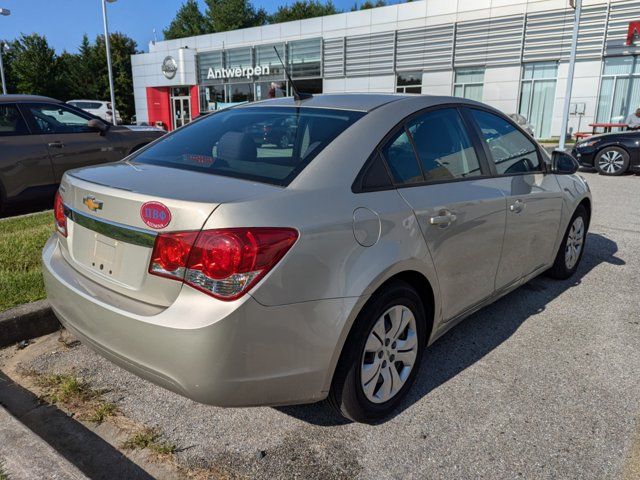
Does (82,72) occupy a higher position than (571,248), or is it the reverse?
(82,72)

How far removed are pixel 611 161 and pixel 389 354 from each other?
39.8ft

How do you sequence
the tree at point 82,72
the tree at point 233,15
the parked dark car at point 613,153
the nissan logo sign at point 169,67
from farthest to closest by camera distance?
1. the tree at point 233,15
2. the tree at point 82,72
3. the nissan logo sign at point 169,67
4. the parked dark car at point 613,153

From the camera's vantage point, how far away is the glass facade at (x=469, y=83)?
25.0m

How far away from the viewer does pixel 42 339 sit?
344cm

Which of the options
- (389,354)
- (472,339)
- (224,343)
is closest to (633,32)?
(472,339)

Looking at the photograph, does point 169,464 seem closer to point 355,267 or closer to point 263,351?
point 263,351

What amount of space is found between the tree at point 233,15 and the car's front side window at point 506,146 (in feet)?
233

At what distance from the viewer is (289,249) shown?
2018mm

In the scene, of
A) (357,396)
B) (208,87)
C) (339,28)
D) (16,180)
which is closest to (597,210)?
(357,396)

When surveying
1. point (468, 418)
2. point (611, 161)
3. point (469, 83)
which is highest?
point (469, 83)

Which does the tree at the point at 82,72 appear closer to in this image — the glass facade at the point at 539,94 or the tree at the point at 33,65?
the tree at the point at 33,65

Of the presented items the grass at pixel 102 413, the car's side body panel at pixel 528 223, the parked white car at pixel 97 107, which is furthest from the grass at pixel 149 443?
the parked white car at pixel 97 107

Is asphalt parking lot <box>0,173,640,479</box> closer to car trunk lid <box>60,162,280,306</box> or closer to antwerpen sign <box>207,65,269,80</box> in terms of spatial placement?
car trunk lid <box>60,162,280,306</box>

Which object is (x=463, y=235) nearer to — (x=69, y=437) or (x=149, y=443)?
(x=149, y=443)
